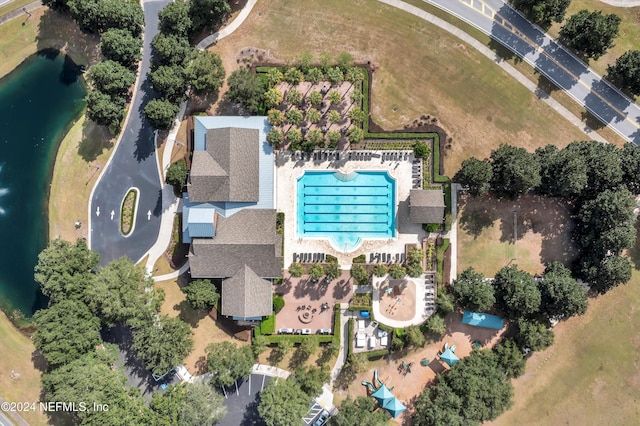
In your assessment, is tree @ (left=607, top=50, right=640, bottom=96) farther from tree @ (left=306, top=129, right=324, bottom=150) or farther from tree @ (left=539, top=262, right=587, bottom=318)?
tree @ (left=306, top=129, right=324, bottom=150)

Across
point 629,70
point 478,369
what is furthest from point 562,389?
point 629,70

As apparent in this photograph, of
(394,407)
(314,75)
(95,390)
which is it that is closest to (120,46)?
(314,75)

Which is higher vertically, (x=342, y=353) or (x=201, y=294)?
(x=201, y=294)

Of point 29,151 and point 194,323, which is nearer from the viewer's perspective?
point 194,323

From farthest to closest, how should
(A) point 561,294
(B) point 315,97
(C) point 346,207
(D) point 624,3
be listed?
(D) point 624,3, (C) point 346,207, (B) point 315,97, (A) point 561,294

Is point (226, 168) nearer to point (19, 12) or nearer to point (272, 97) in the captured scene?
point (272, 97)

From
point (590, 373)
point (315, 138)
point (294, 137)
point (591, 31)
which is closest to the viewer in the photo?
point (591, 31)

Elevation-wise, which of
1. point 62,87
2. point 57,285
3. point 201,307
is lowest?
point 201,307

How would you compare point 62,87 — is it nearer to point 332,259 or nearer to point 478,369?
point 332,259
